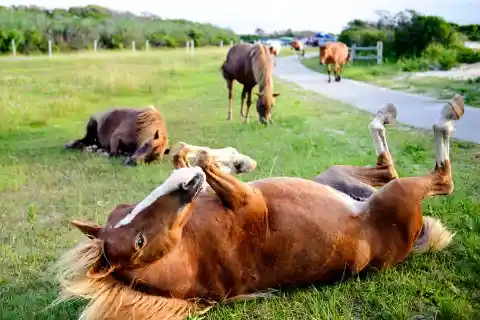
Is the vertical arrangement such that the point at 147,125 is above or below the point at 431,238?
above

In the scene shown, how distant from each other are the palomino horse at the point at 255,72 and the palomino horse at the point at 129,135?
2623 millimetres

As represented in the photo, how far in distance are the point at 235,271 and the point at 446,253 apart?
1595 millimetres

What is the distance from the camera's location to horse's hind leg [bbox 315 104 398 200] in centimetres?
378

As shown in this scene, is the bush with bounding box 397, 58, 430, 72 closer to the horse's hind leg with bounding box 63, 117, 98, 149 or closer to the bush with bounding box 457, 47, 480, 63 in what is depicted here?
the bush with bounding box 457, 47, 480, 63

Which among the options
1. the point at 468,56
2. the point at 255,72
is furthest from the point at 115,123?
the point at 468,56

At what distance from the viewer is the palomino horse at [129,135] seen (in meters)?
7.57

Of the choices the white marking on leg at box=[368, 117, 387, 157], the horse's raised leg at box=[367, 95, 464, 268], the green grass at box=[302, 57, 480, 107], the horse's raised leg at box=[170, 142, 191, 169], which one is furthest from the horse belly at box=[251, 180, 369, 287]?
the green grass at box=[302, 57, 480, 107]

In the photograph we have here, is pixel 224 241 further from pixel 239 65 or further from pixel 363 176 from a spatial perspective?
pixel 239 65

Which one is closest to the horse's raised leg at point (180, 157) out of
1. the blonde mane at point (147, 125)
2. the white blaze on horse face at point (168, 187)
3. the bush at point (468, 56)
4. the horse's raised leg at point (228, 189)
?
the horse's raised leg at point (228, 189)

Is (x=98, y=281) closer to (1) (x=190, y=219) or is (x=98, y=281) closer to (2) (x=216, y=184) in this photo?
(1) (x=190, y=219)

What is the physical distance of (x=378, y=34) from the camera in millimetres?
27141

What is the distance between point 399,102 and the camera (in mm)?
12672

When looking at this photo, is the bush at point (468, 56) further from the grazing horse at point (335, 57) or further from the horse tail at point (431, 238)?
the horse tail at point (431, 238)

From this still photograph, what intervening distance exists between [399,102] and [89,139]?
732 centimetres
